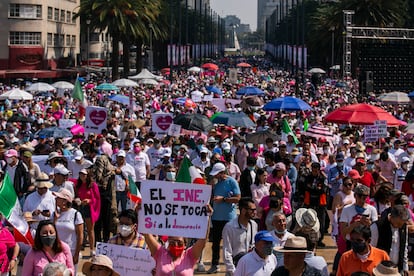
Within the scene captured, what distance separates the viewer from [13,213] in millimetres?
8742

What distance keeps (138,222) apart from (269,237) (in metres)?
1.10

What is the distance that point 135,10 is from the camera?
57.6 m

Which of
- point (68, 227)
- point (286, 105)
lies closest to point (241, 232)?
point (68, 227)

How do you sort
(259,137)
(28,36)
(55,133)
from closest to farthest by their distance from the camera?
(259,137) → (55,133) → (28,36)

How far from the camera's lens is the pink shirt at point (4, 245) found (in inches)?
321

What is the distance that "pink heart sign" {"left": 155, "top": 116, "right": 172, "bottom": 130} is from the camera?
66.0 ft

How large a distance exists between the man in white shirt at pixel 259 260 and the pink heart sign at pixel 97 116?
1243cm

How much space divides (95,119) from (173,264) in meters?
12.4

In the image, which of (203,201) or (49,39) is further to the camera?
(49,39)

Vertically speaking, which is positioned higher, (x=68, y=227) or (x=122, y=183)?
(x=68, y=227)

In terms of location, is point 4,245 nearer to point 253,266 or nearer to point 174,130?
point 253,266

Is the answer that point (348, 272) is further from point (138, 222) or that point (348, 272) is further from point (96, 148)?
point (96, 148)

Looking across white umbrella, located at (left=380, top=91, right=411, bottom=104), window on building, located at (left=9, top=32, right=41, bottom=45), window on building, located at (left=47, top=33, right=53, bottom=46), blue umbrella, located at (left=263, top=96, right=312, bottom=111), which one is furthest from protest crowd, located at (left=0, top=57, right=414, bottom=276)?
window on building, located at (left=47, top=33, right=53, bottom=46)

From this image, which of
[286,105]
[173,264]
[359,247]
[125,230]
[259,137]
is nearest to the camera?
[359,247]
